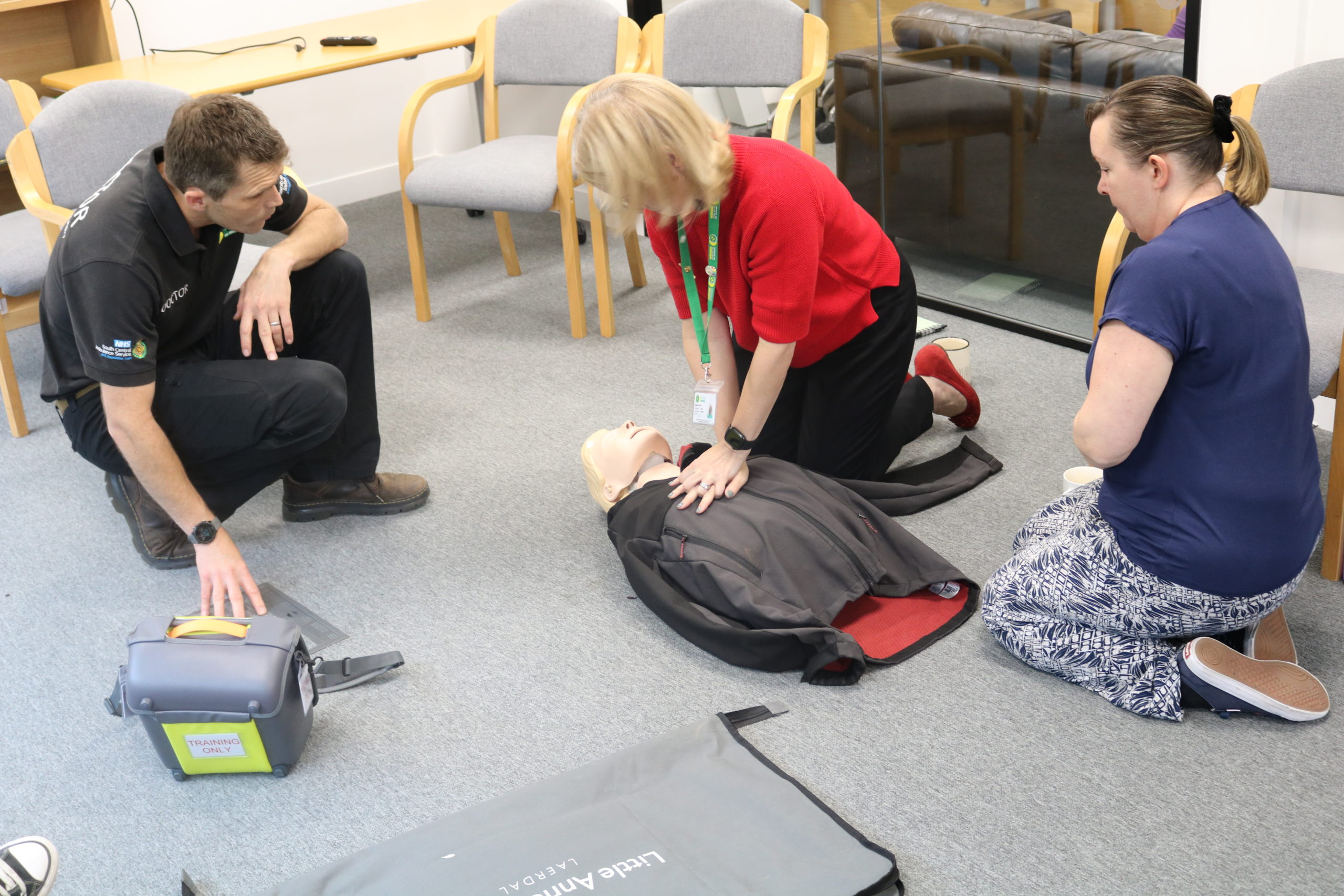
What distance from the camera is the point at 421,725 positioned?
194 centimetres

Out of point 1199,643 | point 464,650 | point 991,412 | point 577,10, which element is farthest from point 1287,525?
point 577,10

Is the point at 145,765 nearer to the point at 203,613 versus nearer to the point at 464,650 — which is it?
the point at 203,613

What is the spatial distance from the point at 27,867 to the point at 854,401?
1659 mm

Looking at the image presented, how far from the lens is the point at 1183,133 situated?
60.9 inches

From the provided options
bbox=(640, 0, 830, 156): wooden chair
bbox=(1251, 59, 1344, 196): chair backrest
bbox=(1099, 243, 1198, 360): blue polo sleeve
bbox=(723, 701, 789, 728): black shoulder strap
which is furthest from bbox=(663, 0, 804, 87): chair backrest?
bbox=(723, 701, 789, 728): black shoulder strap

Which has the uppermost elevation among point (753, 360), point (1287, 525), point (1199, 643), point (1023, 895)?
point (753, 360)

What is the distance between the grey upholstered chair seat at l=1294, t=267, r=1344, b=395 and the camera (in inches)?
78.4

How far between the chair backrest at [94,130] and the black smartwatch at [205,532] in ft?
4.10

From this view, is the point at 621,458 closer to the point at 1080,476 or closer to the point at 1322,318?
the point at 1080,476

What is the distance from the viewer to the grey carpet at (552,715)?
1.62m

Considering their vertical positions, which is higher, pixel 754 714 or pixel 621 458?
pixel 621 458

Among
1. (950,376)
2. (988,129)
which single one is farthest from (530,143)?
(950,376)

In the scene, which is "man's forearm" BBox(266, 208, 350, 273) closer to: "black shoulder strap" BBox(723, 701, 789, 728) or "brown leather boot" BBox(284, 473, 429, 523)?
"brown leather boot" BBox(284, 473, 429, 523)

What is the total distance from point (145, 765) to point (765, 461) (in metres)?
1.23
